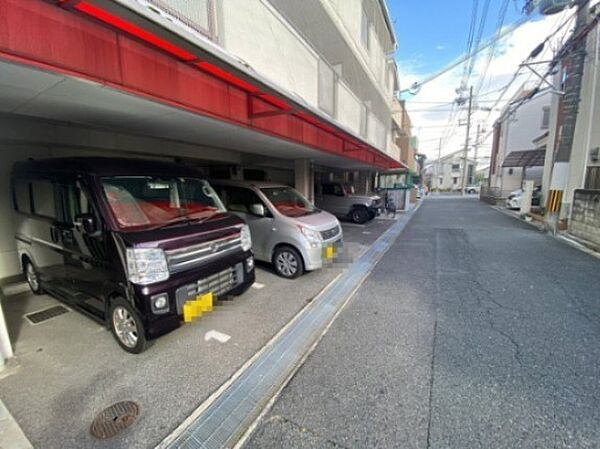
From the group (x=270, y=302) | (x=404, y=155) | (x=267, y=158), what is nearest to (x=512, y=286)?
(x=270, y=302)

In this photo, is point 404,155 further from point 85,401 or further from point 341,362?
point 85,401

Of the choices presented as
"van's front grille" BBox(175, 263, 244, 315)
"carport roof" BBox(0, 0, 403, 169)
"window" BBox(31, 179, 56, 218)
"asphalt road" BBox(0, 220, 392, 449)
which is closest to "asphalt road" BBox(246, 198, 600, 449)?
"asphalt road" BBox(0, 220, 392, 449)

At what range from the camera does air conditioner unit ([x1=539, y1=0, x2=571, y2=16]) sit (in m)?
7.43

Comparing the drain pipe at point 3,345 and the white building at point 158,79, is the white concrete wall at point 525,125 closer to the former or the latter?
the white building at point 158,79

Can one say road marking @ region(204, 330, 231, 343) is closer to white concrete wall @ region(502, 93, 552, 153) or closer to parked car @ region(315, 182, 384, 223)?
parked car @ region(315, 182, 384, 223)

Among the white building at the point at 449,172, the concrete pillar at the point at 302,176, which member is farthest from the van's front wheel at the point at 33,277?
the white building at the point at 449,172

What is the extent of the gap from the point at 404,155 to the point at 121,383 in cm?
2200

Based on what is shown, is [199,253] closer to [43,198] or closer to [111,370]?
[111,370]

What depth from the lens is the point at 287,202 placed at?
5426 mm

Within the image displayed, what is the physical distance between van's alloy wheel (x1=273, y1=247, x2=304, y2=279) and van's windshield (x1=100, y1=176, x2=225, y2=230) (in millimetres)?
1517

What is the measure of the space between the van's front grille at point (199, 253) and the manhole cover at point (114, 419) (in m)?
1.10

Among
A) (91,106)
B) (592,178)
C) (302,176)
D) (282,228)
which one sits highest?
(91,106)

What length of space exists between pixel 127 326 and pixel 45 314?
1.85 m

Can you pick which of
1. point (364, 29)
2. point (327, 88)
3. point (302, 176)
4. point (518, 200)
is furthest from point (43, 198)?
point (518, 200)
